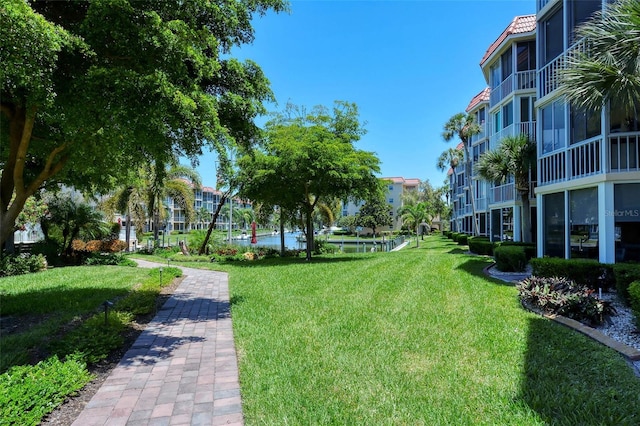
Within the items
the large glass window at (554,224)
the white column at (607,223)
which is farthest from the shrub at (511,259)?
the white column at (607,223)

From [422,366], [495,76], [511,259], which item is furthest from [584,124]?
[495,76]

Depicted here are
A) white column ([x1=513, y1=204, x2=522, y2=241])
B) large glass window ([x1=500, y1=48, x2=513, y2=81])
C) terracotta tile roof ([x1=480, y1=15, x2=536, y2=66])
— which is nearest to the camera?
terracotta tile roof ([x1=480, y1=15, x2=536, y2=66])

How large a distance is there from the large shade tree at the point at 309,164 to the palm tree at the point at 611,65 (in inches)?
388

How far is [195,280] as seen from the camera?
12.7m

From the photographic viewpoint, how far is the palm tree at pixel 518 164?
1548 centimetres

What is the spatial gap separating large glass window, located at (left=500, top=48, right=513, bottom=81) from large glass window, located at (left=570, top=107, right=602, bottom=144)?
911cm

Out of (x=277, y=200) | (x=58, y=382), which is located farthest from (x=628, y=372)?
(x=277, y=200)

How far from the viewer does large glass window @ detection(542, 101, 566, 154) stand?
11505 millimetres

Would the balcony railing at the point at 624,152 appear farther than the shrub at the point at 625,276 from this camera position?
Yes

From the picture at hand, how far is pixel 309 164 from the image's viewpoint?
667 inches

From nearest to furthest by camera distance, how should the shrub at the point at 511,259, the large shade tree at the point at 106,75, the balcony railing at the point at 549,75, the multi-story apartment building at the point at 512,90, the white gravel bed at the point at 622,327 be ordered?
the large shade tree at the point at 106,75 → the white gravel bed at the point at 622,327 → the balcony railing at the point at 549,75 → the shrub at the point at 511,259 → the multi-story apartment building at the point at 512,90

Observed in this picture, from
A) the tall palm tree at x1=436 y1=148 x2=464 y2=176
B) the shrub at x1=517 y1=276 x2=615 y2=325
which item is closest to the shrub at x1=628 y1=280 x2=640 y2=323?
the shrub at x1=517 y1=276 x2=615 y2=325

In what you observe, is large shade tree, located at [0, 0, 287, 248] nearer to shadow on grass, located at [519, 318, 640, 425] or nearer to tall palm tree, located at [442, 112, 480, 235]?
shadow on grass, located at [519, 318, 640, 425]

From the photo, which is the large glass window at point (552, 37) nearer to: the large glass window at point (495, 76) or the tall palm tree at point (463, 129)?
the large glass window at point (495, 76)
